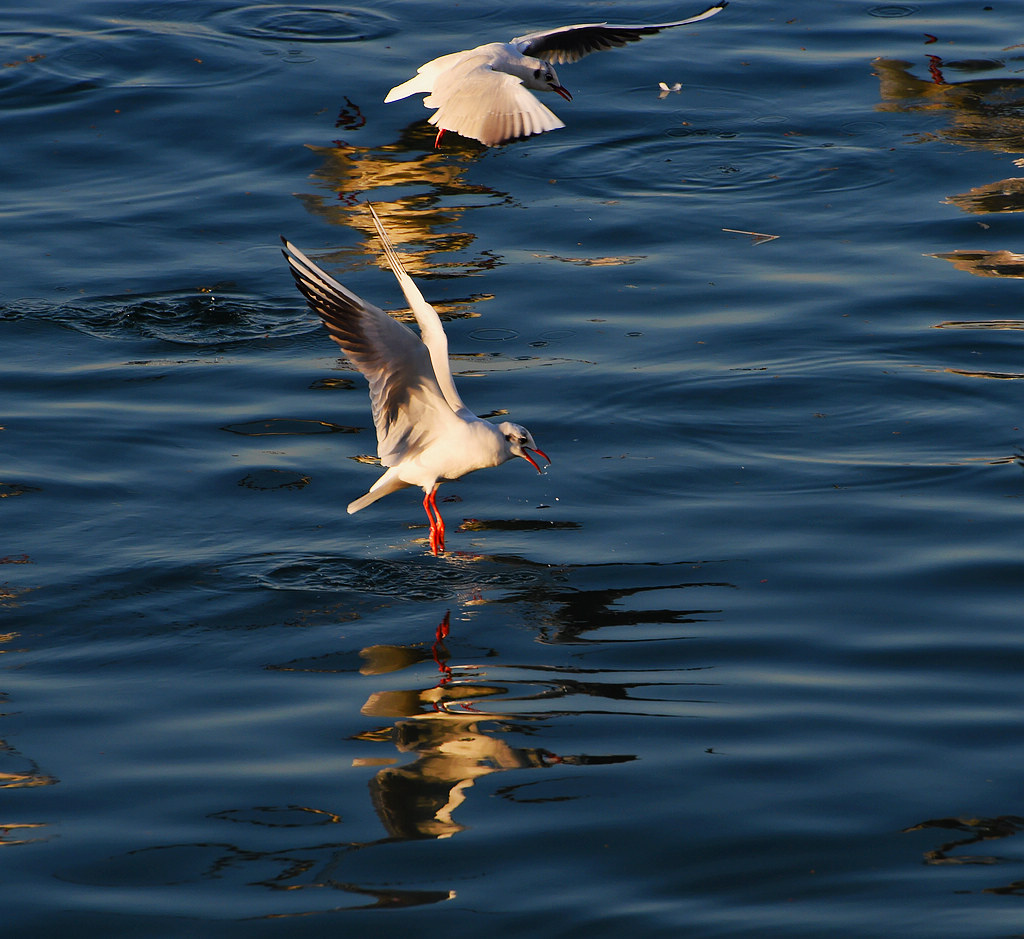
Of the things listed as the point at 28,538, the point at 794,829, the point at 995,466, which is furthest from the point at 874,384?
the point at 28,538

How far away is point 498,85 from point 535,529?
259 inches

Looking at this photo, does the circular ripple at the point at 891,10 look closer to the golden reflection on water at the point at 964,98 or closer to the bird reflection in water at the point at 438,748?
the golden reflection on water at the point at 964,98

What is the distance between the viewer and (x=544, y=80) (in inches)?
567

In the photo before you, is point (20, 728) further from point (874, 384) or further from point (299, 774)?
point (874, 384)

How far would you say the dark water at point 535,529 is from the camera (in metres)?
5.10

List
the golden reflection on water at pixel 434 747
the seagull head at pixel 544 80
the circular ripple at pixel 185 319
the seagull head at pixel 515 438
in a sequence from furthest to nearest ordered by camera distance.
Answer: the seagull head at pixel 544 80, the circular ripple at pixel 185 319, the seagull head at pixel 515 438, the golden reflection on water at pixel 434 747

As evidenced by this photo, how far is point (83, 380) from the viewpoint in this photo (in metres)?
9.39

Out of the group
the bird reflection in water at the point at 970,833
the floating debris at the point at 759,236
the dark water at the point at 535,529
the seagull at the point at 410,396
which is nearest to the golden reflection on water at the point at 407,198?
the dark water at the point at 535,529

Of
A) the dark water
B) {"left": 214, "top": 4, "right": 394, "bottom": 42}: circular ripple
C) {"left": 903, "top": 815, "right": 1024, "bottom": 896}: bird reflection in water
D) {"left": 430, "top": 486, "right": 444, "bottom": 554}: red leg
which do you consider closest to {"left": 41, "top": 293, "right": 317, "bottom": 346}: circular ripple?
the dark water

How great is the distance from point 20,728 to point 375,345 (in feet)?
8.22

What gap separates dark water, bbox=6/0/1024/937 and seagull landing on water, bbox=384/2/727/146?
20.9 inches

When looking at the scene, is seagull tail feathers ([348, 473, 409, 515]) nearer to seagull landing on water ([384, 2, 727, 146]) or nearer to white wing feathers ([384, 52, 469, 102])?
seagull landing on water ([384, 2, 727, 146])

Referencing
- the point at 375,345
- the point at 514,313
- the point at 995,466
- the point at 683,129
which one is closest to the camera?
the point at 375,345

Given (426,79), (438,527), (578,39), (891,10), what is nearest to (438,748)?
(438,527)
